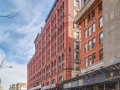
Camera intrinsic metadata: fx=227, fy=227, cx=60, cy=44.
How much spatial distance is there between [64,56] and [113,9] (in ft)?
103

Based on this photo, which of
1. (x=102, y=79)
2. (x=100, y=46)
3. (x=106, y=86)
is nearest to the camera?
(x=102, y=79)

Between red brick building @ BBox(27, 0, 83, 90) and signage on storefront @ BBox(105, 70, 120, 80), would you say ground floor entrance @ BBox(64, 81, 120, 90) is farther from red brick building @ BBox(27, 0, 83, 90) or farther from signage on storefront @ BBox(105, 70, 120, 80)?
red brick building @ BBox(27, 0, 83, 90)

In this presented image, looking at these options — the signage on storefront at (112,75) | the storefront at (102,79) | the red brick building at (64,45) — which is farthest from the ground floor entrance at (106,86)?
the red brick building at (64,45)

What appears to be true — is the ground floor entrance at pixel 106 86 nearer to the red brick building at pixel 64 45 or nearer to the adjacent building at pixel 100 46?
the adjacent building at pixel 100 46

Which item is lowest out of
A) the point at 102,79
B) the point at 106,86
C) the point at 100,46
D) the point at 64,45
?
the point at 106,86

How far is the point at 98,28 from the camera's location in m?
43.3

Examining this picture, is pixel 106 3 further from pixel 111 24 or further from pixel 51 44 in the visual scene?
pixel 51 44

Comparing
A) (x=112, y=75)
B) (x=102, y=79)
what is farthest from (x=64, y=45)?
(x=112, y=75)

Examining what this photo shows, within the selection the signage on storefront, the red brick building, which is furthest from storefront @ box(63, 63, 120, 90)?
the red brick building

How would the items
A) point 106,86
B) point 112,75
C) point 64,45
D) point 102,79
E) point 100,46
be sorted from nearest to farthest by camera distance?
point 112,75, point 102,79, point 106,86, point 100,46, point 64,45

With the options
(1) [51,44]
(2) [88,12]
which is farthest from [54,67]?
(2) [88,12]

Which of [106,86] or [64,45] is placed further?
[64,45]

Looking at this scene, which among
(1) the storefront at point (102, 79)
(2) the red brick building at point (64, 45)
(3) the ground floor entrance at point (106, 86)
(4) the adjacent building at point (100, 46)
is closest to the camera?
(1) the storefront at point (102, 79)

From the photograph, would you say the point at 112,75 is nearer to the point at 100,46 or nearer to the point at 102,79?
the point at 102,79
